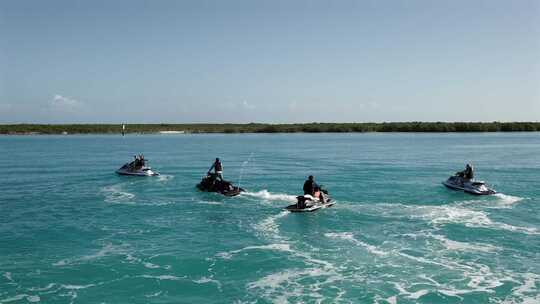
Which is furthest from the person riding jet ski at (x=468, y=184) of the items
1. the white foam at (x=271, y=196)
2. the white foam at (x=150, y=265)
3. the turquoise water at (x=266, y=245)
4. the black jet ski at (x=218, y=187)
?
the white foam at (x=150, y=265)

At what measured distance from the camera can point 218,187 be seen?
36.6 m

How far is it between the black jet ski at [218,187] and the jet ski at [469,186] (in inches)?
664

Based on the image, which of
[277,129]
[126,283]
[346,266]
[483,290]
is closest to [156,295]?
[126,283]

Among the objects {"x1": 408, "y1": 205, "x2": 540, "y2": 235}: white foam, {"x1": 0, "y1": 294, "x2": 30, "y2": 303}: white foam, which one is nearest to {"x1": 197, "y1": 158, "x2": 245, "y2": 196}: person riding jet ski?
{"x1": 408, "y1": 205, "x2": 540, "y2": 235}: white foam

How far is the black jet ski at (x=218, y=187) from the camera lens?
35.8 m

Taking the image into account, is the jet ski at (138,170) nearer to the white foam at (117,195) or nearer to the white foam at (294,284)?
the white foam at (117,195)

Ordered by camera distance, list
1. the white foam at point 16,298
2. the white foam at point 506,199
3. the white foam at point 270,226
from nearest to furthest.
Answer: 1. the white foam at point 16,298
2. the white foam at point 270,226
3. the white foam at point 506,199

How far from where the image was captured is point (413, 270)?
1867 centimetres

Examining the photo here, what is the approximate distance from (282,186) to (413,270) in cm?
2307

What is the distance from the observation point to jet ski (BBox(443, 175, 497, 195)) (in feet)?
114

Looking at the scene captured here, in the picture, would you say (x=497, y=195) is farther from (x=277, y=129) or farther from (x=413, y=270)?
(x=277, y=129)

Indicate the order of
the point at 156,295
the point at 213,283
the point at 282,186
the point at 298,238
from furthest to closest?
the point at 282,186 → the point at 298,238 → the point at 213,283 → the point at 156,295

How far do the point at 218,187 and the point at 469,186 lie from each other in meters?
19.2

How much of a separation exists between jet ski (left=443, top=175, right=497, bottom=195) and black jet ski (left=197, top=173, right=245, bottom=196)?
664 inches
